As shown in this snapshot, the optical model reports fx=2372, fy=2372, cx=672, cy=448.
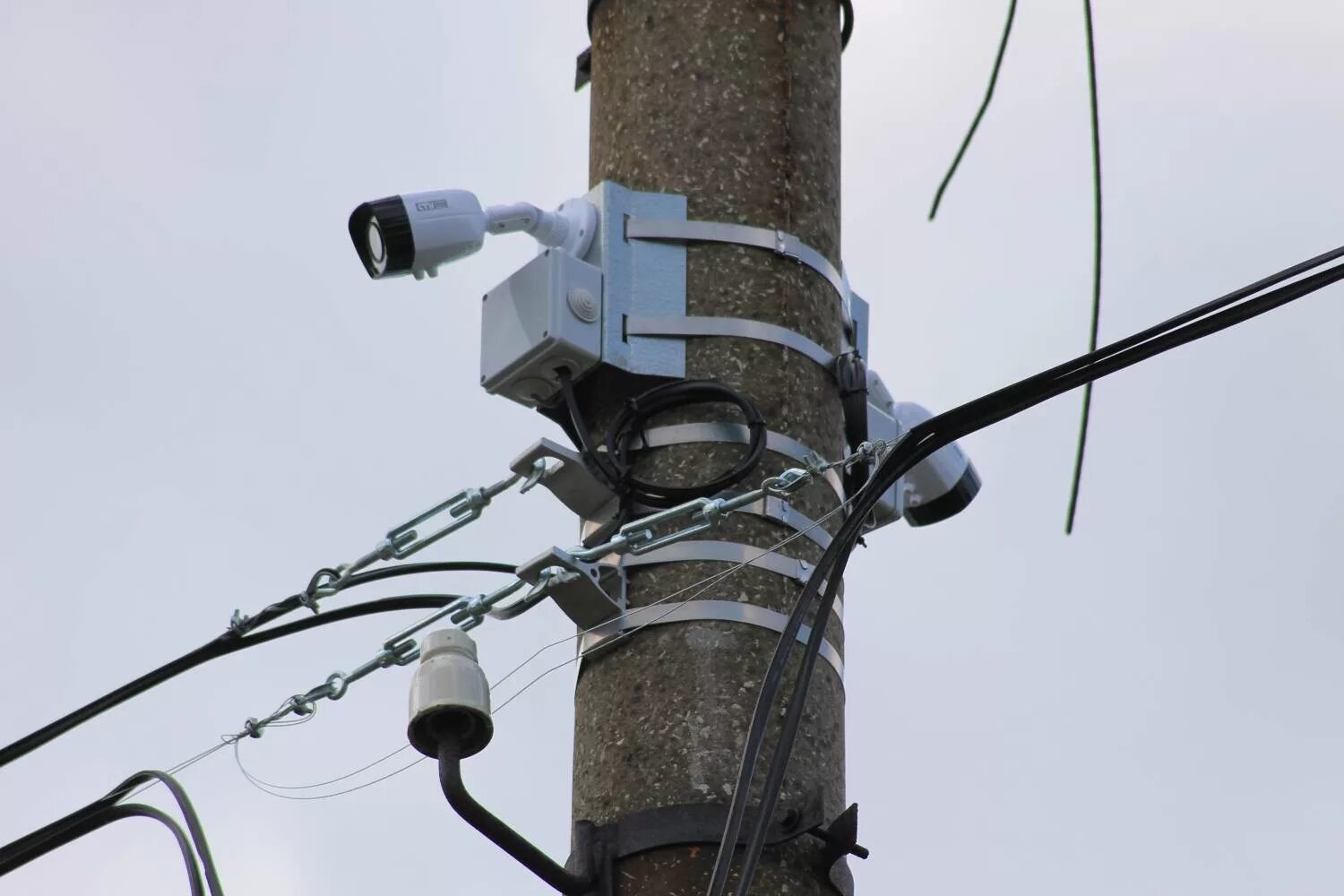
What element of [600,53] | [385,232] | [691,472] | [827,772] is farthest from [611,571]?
[600,53]

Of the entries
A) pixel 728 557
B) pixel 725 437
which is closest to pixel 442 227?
pixel 725 437

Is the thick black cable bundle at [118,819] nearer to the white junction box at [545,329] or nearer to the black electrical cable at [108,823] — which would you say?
the black electrical cable at [108,823]

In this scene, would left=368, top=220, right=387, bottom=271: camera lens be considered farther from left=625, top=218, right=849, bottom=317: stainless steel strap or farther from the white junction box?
left=625, top=218, right=849, bottom=317: stainless steel strap

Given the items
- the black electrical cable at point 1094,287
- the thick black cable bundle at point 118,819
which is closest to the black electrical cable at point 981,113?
the black electrical cable at point 1094,287

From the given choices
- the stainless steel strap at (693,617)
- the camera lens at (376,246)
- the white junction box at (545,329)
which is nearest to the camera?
the stainless steel strap at (693,617)

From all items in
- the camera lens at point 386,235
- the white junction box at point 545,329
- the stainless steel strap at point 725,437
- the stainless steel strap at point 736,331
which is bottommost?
the stainless steel strap at point 725,437

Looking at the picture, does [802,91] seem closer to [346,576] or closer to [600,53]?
[600,53]

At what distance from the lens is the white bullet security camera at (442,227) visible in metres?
4.53

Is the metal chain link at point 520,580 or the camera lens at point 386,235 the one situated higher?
the camera lens at point 386,235

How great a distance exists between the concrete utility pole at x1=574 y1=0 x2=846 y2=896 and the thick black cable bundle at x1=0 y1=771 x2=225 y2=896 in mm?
1006

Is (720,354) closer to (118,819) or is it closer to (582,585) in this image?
(582,585)

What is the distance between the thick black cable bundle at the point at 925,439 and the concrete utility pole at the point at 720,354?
9 centimetres

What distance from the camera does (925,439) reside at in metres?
4.01

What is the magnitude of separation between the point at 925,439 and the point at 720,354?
0.48 meters
